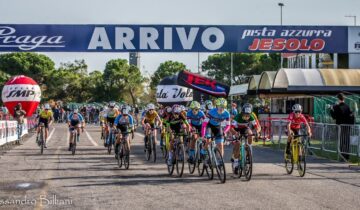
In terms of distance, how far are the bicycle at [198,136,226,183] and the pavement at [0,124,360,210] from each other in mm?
209

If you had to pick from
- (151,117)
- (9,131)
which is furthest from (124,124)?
(9,131)

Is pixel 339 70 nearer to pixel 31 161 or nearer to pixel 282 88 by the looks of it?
pixel 282 88

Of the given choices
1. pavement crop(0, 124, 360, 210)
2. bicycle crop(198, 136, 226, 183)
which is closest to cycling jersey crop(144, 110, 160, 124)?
pavement crop(0, 124, 360, 210)

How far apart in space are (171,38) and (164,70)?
7908cm

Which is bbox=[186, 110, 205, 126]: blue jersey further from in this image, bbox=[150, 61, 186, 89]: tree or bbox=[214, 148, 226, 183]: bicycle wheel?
bbox=[150, 61, 186, 89]: tree

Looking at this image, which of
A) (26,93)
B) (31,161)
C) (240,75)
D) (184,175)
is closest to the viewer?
(184,175)

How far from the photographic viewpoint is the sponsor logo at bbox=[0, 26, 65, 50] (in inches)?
1077

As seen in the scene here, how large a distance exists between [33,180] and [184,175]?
3527 mm

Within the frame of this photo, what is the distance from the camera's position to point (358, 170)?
17.3 m

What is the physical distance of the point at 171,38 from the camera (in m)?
28.2

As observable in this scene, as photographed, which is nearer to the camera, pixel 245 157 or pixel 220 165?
→ pixel 220 165

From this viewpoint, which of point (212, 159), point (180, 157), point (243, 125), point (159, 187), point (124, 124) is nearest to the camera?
point (159, 187)

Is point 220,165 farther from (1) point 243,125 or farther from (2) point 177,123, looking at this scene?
(2) point 177,123

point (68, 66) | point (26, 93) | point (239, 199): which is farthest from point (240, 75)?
point (239, 199)
